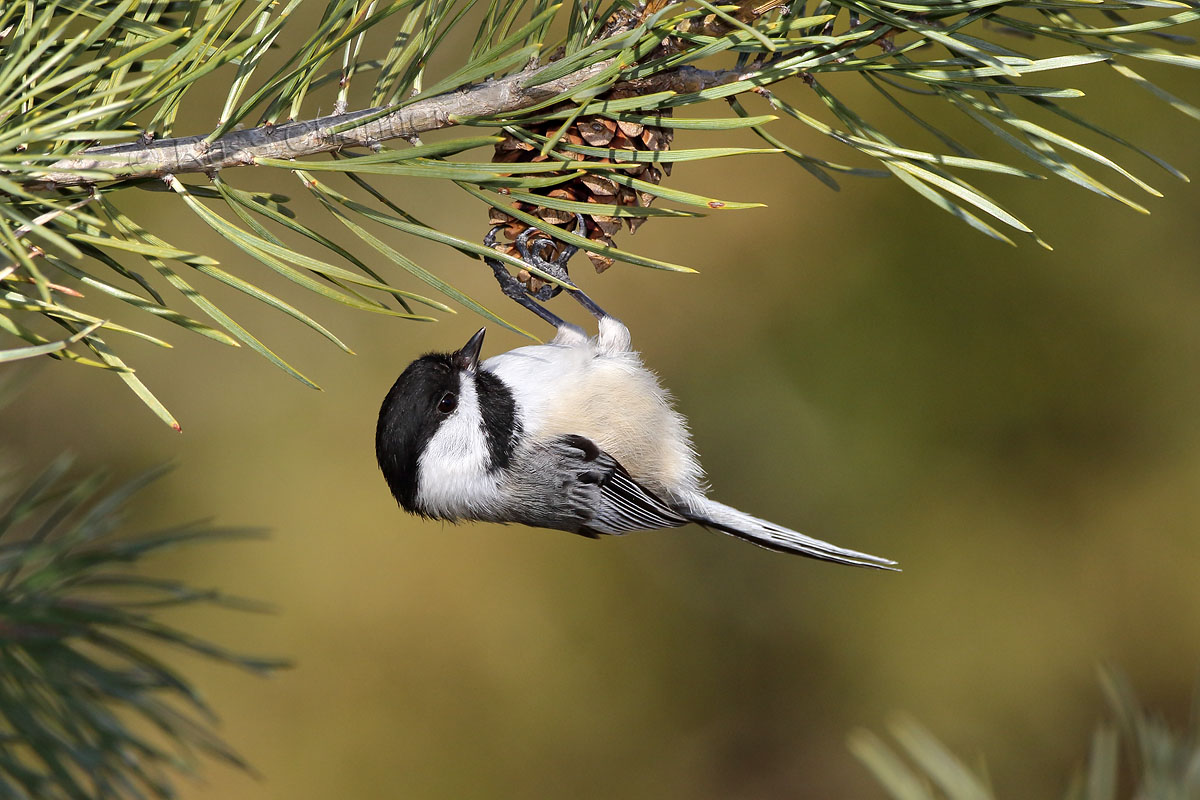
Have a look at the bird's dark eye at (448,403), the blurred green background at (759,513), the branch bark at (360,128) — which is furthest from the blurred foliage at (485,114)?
the blurred green background at (759,513)

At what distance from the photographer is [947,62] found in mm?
521

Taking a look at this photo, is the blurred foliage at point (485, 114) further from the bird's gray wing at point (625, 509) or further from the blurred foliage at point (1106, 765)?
the bird's gray wing at point (625, 509)

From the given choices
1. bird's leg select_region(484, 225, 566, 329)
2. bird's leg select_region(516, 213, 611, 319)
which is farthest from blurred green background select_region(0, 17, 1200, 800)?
bird's leg select_region(516, 213, 611, 319)

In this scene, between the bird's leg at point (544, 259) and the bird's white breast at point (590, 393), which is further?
the bird's white breast at point (590, 393)

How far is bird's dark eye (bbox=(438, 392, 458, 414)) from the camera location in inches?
45.2

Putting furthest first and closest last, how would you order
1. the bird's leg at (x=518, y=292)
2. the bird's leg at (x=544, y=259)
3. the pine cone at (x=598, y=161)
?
the bird's leg at (x=518, y=292)
the bird's leg at (x=544, y=259)
the pine cone at (x=598, y=161)

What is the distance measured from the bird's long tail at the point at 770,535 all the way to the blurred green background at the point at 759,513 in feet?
0.81

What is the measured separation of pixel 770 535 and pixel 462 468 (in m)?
0.42

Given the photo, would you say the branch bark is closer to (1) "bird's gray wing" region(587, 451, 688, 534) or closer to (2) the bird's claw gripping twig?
(2) the bird's claw gripping twig

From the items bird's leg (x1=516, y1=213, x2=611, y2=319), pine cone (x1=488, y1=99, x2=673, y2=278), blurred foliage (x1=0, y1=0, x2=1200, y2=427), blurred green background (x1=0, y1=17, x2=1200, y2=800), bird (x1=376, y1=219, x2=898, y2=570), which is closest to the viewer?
blurred foliage (x1=0, y1=0, x2=1200, y2=427)

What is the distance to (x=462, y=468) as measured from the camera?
119 centimetres

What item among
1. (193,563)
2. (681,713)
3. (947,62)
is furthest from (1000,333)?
(193,563)

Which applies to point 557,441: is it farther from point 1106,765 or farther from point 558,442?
point 1106,765

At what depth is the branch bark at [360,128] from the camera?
1.79 ft
